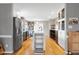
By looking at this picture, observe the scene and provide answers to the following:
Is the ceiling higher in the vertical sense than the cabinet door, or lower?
higher

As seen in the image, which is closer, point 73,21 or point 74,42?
point 74,42

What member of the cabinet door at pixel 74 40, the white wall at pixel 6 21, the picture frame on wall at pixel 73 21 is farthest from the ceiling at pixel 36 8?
the cabinet door at pixel 74 40

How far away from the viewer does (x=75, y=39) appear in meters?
5.84

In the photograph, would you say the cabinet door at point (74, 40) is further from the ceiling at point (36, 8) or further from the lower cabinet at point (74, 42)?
the ceiling at point (36, 8)

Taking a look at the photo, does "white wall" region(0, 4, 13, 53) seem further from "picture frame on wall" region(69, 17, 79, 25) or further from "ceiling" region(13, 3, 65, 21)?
"picture frame on wall" region(69, 17, 79, 25)

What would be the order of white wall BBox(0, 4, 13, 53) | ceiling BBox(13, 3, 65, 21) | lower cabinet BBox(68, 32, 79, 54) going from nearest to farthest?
1. lower cabinet BBox(68, 32, 79, 54)
2. white wall BBox(0, 4, 13, 53)
3. ceiling BBox(13, 3, 65, 21)

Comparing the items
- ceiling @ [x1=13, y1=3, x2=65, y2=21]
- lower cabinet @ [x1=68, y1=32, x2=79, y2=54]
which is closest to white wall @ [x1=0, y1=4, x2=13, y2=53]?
ceiling @ [x1=13, y1=3, x2=65, y2=21]

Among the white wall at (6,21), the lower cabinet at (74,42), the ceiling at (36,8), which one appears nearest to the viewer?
the lower cabinet at (74,42)

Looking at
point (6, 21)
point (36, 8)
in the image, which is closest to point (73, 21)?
point (6, 21)

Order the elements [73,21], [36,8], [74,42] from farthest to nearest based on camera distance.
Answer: [36,8] → [73,21] → [74,42]

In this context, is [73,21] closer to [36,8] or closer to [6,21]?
[6,21]

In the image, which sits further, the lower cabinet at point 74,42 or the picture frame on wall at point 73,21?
the picture frame on wall at point 73,21
